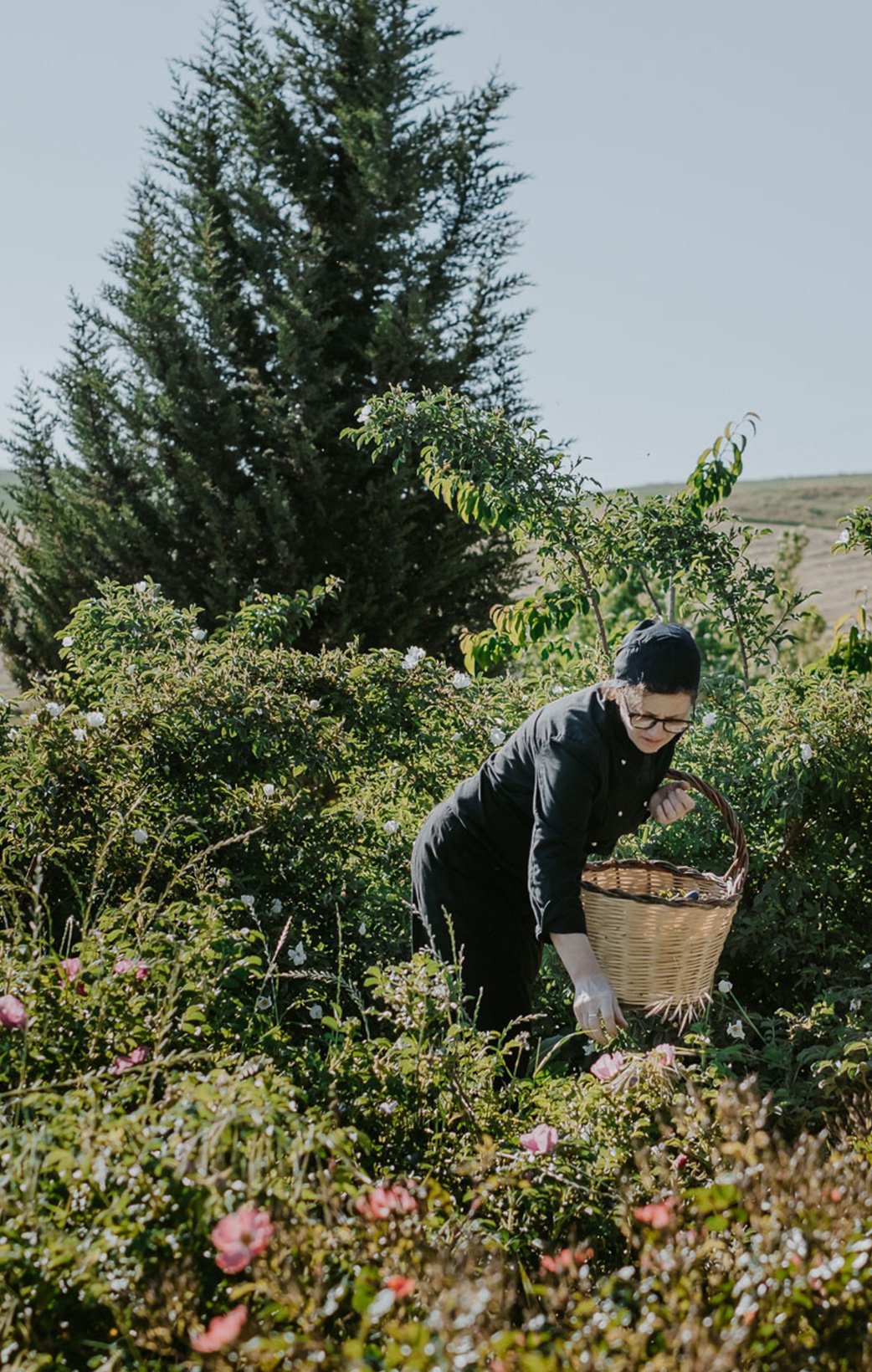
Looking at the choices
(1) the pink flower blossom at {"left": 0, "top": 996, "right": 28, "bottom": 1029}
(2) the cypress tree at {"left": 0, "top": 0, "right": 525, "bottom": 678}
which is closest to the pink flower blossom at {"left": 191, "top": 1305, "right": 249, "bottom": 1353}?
(1) the pink flower blossom at {"left": 0, "top": 996, "right": 28, "bottom": 1029}

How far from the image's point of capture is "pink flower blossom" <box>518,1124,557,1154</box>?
79.7 inches

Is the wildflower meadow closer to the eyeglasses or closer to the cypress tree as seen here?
the eyeglasses

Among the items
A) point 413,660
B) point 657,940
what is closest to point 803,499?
point 413,660

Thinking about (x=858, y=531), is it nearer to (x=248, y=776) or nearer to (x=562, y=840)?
(x=248, y=776)

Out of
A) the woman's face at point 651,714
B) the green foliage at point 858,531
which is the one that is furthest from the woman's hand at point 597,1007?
the green foliage at point 858,531

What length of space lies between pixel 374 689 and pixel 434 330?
486 cm

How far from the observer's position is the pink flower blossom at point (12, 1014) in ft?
6.95

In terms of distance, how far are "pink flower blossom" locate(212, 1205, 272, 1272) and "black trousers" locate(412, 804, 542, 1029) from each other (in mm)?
1556

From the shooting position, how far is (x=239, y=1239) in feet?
4.81

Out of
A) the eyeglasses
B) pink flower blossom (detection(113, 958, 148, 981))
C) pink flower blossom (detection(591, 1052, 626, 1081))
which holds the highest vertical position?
the eyeglasses

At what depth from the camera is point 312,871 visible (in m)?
3.84

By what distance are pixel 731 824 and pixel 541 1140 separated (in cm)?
124

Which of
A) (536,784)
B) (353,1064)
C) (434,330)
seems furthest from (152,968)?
(434,330)

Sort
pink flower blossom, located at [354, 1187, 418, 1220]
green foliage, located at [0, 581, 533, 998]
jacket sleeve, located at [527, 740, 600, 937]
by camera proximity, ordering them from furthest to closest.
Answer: green foliage, located at [0, 581, 533, 998] < jacket sleeve, located at [527, 740, 600, 937] < pink flower blossom, located at [354, 1187, 418, 1220]
